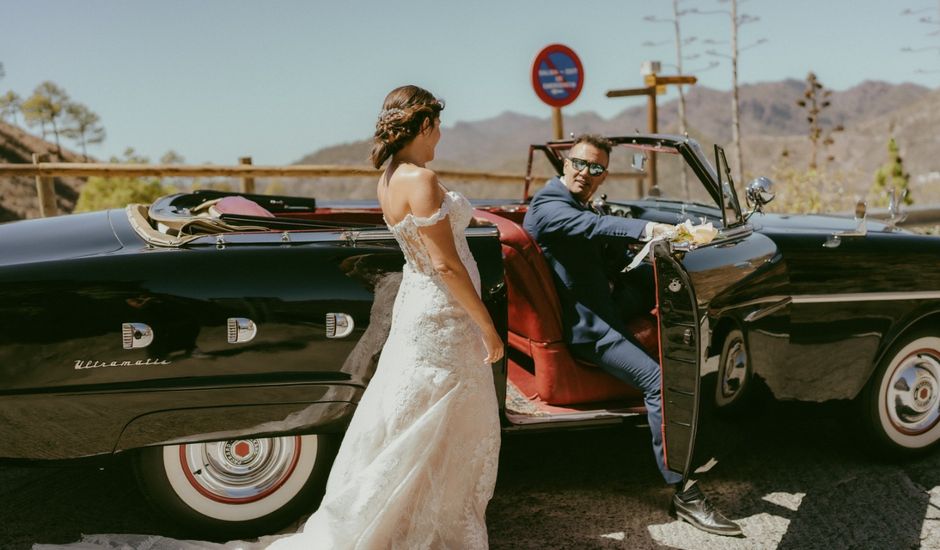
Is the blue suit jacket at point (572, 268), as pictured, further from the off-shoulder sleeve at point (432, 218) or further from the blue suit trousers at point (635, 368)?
the off-shoulder sleeve at point (432, 218)

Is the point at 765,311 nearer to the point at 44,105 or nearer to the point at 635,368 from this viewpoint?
the point at 635,368

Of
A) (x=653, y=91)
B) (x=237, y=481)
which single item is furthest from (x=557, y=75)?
(x=237, y=481)

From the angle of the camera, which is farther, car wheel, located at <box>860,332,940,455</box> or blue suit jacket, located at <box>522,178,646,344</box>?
car wheel, located at <box>860,332,940,455</box>

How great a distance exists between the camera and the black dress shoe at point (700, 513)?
3166mm

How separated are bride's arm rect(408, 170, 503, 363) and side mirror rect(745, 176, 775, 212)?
166 centimetres

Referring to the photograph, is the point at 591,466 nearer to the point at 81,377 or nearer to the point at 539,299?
the point at 539,299

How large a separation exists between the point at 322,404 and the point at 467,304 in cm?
78

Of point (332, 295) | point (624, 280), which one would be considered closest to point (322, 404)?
point (332, 295)

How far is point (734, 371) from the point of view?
3.29m

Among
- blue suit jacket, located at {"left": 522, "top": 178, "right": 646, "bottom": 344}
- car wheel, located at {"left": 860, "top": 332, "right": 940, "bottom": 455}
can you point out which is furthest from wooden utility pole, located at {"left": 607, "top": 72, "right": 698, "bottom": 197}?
blue suit jacket, located at {"left": 522, "top": 178, "right": 646, "bottom": 344}

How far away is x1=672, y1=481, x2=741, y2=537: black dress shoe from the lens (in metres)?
3.17

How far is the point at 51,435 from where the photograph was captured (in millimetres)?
2682

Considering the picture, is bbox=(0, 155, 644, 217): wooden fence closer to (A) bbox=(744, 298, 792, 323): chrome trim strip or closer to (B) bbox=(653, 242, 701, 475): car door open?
(A) bbox=(744, 298, 792, 323): chrome trim strip

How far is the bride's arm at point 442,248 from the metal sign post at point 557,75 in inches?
225
